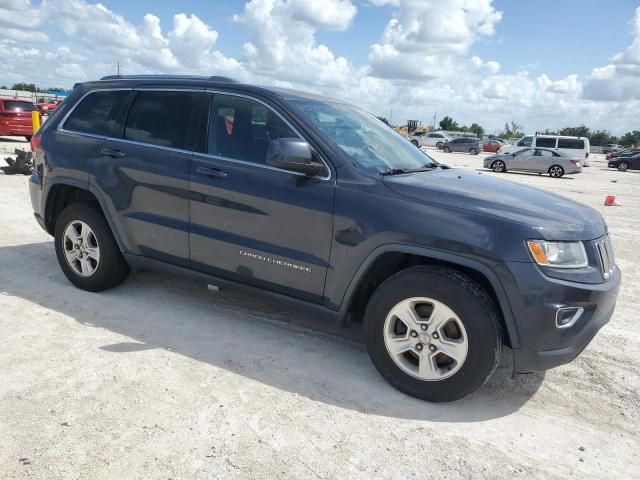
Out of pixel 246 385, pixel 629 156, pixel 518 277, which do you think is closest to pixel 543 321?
pixel 518 277

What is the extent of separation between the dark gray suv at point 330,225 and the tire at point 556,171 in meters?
23.0

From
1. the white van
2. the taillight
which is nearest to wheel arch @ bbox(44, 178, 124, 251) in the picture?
the taillight

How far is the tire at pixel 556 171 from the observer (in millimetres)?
24737

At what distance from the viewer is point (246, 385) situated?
3.27m

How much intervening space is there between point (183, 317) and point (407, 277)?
2.04 meters

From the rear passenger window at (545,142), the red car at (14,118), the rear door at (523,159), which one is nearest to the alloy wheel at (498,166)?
the rear door at (523,159)

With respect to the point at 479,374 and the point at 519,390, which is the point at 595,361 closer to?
the point at 519,390

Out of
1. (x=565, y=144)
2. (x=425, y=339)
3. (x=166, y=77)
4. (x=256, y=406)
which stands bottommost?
(x=256, y=406)

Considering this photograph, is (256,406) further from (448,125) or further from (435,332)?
(448,125)

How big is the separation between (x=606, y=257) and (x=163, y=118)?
3.34 meters

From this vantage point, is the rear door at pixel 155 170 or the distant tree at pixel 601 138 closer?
the rear door at pixel 155 170

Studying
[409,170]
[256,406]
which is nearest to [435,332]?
[256,406]

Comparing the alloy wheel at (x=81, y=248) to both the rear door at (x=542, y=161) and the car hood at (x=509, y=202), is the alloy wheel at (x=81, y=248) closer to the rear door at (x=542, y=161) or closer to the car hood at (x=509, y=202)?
the car hood at (x=509, y=202)

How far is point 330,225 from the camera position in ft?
11.0
